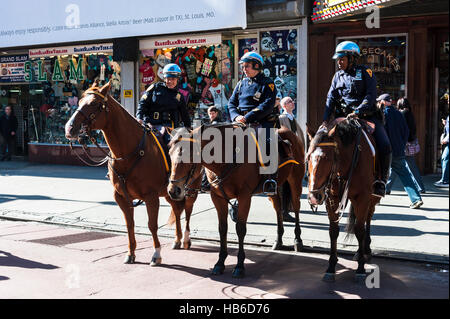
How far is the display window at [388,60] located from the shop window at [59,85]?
808 centimetres

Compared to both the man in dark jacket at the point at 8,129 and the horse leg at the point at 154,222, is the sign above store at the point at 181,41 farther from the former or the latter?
the horse leg at the point at 154,222

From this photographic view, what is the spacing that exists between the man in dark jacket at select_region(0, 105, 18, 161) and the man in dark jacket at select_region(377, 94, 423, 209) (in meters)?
14.7

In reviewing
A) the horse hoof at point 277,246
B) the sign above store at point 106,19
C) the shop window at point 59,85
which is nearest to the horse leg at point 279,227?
the horse hoof at point 277,246

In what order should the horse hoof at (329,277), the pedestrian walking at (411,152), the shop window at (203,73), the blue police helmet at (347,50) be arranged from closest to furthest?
the horse hoof at (329,277), the blue police helmet at (347,50), the pedestrian walking at (411,152), the shop window at (203,73)

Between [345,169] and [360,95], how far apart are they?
4.04 feet

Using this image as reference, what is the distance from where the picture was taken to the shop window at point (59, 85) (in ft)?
57.1

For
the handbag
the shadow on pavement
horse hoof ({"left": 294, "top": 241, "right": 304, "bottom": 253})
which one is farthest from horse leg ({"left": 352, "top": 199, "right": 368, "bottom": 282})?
the handbag

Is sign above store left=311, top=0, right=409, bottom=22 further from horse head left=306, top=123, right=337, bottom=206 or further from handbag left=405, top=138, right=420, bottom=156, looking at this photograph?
horse head left=306, top=123, right=337, bottom=206

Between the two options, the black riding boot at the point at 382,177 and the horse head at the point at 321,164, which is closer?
the horse head at the point at 321,164

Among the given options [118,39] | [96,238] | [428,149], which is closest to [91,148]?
[118,39]

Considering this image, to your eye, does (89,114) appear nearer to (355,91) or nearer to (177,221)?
(177,221)

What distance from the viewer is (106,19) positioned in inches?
643

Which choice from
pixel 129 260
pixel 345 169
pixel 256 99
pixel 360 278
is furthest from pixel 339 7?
pixel 129 260

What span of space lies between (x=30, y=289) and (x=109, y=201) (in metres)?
5.87
